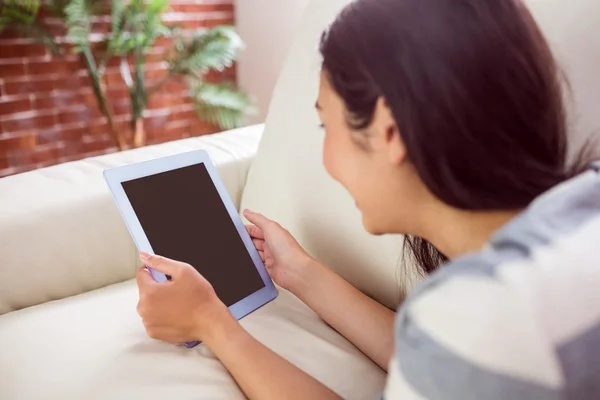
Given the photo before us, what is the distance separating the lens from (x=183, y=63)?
80.4 inches

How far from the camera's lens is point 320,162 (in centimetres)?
85

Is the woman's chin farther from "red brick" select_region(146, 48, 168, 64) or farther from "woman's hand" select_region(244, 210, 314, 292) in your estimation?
"red brick" select_region(146, 48, 168, 64)

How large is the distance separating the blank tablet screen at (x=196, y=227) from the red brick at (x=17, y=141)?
1374mm

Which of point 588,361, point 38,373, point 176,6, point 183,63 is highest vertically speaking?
point 176,6

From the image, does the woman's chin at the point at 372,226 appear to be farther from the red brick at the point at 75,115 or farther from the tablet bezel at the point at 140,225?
the red brick at the point at 75,115

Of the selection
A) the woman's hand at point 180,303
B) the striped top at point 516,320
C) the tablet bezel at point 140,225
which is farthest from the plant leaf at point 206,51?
the striped top at point 516,320

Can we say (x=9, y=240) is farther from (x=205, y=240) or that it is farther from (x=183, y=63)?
(x=183, y=63)

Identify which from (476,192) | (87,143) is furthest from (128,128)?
(476,192)

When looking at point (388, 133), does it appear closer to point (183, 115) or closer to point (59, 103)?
point (59, 103)

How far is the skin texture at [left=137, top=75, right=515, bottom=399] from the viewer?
0.52 metres

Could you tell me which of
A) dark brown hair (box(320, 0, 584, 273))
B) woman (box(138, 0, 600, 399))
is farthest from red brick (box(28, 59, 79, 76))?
dark brown hair (box(320, 0, 584, 273))

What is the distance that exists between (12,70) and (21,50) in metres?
0.07

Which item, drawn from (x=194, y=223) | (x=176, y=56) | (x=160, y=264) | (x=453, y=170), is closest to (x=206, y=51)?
(x=176, y=56)

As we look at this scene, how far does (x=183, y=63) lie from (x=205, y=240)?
1.37 meters
